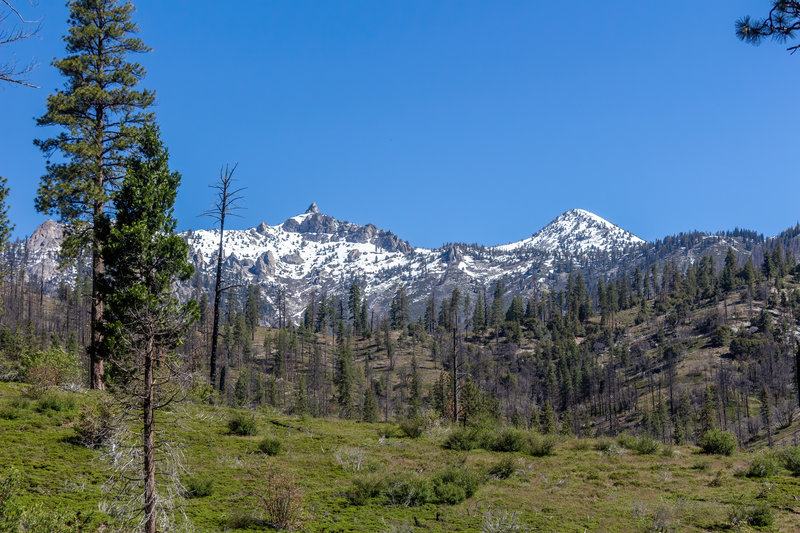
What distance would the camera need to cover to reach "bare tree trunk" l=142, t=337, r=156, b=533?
984cm

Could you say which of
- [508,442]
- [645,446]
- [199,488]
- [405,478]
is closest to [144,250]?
[199,488]

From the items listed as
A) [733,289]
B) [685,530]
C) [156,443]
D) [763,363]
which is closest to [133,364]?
[156,443]

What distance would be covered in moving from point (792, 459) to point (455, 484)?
13074mm

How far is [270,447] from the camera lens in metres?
19.8

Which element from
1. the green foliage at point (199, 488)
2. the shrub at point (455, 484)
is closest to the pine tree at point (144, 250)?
the green foliage at point (199, 488)

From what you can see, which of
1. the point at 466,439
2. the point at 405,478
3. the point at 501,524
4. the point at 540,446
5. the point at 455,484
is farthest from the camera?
the point at 466,439

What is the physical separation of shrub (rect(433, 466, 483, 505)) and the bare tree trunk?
28.7ft

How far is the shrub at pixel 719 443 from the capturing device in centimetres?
2325

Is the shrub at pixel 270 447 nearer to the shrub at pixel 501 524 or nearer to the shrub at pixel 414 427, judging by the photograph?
the shrub at pixel 414 427

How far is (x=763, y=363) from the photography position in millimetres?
116438

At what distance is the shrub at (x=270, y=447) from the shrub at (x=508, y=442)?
9299 mm

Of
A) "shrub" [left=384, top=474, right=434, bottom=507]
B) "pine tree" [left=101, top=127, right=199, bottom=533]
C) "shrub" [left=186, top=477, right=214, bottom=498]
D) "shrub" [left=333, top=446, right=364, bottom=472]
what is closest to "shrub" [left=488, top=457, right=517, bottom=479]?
"shrub" [left=384, top=474, right=434, bottom=507]

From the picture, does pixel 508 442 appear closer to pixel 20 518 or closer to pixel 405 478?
pixel 405 478

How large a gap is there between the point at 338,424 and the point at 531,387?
4380 inches
